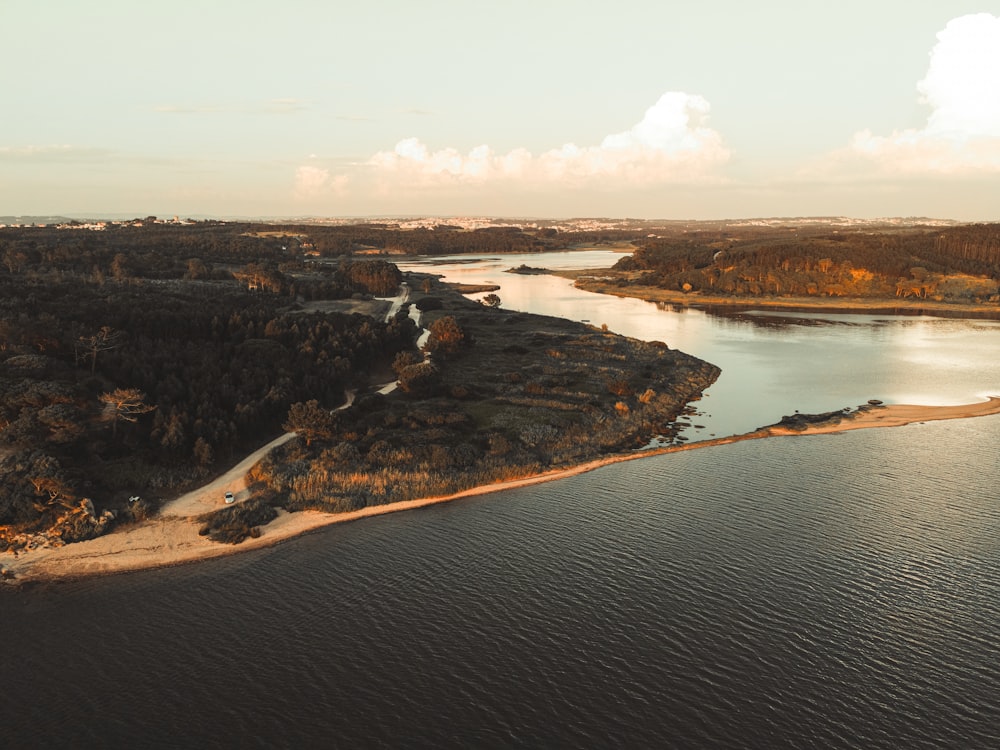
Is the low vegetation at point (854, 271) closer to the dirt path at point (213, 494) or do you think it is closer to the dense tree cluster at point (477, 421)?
the dense tree cluster at point (477, 421)

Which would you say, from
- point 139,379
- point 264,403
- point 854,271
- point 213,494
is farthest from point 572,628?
point 854,271

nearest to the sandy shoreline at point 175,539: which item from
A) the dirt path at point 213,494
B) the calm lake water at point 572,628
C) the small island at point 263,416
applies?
the dirt path at point 213,494

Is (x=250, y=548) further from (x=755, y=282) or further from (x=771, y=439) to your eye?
(x=755, y=282)

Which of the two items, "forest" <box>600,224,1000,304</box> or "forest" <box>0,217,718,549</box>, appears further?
"forest" <box>600,224,1000,304</box>

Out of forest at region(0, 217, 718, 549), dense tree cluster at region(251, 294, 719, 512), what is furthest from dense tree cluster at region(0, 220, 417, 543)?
dense tree cluster at region(251, 294, 719, 512)

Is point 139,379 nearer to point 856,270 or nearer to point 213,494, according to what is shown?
point 213,494

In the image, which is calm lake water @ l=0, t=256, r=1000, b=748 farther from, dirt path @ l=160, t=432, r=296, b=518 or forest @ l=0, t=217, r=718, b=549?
dirt path @ l=160, t=432, r=296, b=518

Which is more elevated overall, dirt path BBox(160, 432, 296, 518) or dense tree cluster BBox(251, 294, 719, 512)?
dense tree cluster BBox(251, 294, 719, 512)
